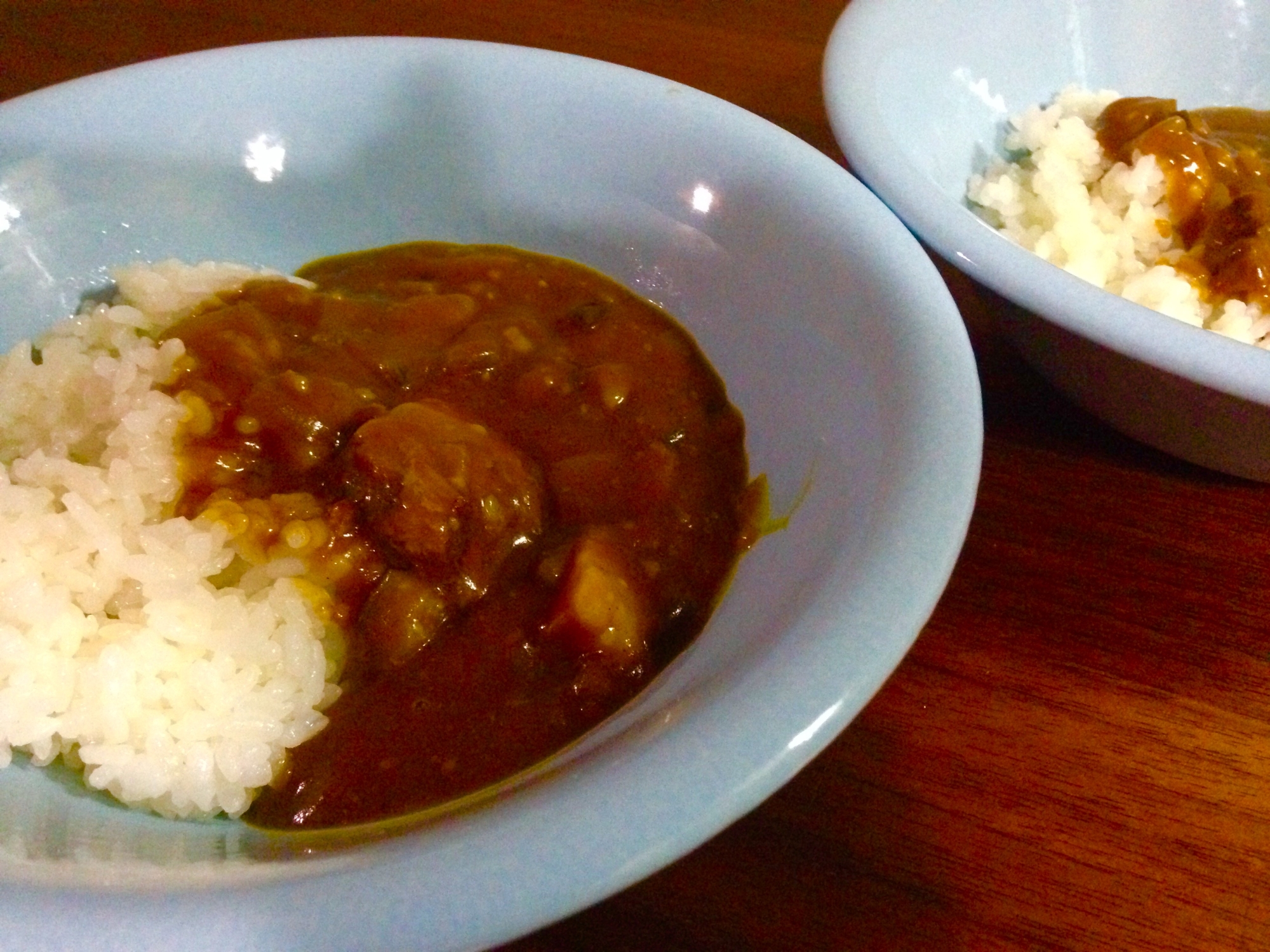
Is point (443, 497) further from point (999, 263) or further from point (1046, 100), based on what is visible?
point (1046, 100)

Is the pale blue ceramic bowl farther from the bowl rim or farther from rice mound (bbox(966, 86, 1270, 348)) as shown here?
rice mound (bbox(966, 86, 1270, 348))

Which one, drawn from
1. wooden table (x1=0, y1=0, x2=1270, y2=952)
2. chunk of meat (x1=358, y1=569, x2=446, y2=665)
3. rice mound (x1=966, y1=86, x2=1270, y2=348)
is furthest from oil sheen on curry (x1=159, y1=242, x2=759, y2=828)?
rice mound (x1=966, y1=86, x2=1270, y2=348)

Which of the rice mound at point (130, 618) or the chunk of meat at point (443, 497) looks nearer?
the rice mound at point (130, 618)

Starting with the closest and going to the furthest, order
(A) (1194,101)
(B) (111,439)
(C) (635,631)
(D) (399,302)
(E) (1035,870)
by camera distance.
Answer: (E) (1035,870)
(C) (635,631)
(B) (111,439)
(D) (399,302)
(A) (1194,101)

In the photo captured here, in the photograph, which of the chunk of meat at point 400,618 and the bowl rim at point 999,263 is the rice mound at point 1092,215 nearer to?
the bowl rim at point 999,263

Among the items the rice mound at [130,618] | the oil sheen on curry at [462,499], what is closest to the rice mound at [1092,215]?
the oil sheen on curry at [462,499]

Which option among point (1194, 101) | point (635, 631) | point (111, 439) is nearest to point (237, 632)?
point (111, 439)

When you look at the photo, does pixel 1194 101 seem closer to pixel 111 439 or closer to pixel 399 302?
pixel 399 302
